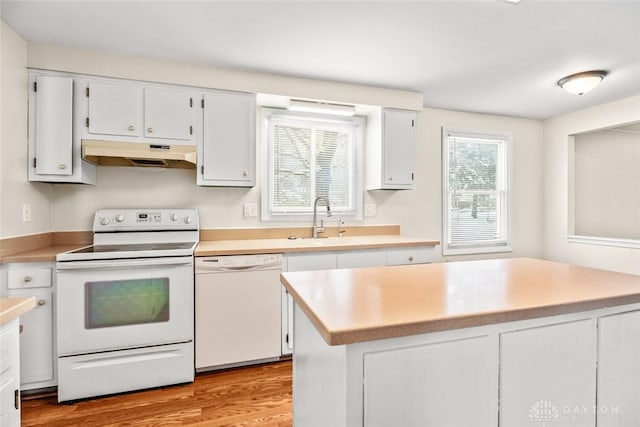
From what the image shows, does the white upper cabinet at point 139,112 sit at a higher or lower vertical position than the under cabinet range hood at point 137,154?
higher

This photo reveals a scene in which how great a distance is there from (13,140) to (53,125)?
0.26 metres

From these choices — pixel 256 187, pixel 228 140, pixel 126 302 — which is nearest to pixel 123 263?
pixel 126 302

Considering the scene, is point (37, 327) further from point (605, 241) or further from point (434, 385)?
point (605, 241)

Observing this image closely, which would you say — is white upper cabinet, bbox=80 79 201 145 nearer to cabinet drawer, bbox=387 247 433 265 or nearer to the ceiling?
the ceiling

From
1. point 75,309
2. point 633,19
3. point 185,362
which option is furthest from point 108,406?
point 633,19

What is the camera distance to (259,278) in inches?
97.7

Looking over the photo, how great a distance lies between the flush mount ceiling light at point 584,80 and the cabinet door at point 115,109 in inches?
143

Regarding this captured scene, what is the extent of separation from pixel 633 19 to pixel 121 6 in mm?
3127

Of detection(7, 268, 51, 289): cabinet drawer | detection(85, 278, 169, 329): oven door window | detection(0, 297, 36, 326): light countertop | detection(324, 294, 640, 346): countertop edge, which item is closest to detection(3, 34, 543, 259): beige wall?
detection(7, 268, 51, 289): cabinet drawer

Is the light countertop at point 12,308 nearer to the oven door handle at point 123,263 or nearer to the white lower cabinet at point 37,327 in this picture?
the oven door handle at point 123,263

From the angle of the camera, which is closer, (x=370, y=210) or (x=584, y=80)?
(x=584, y=80)

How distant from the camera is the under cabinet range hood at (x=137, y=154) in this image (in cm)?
233

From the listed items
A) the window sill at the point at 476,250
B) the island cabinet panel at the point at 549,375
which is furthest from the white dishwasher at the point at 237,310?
the window sill at the point at 476,250

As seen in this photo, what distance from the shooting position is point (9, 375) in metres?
1.05
